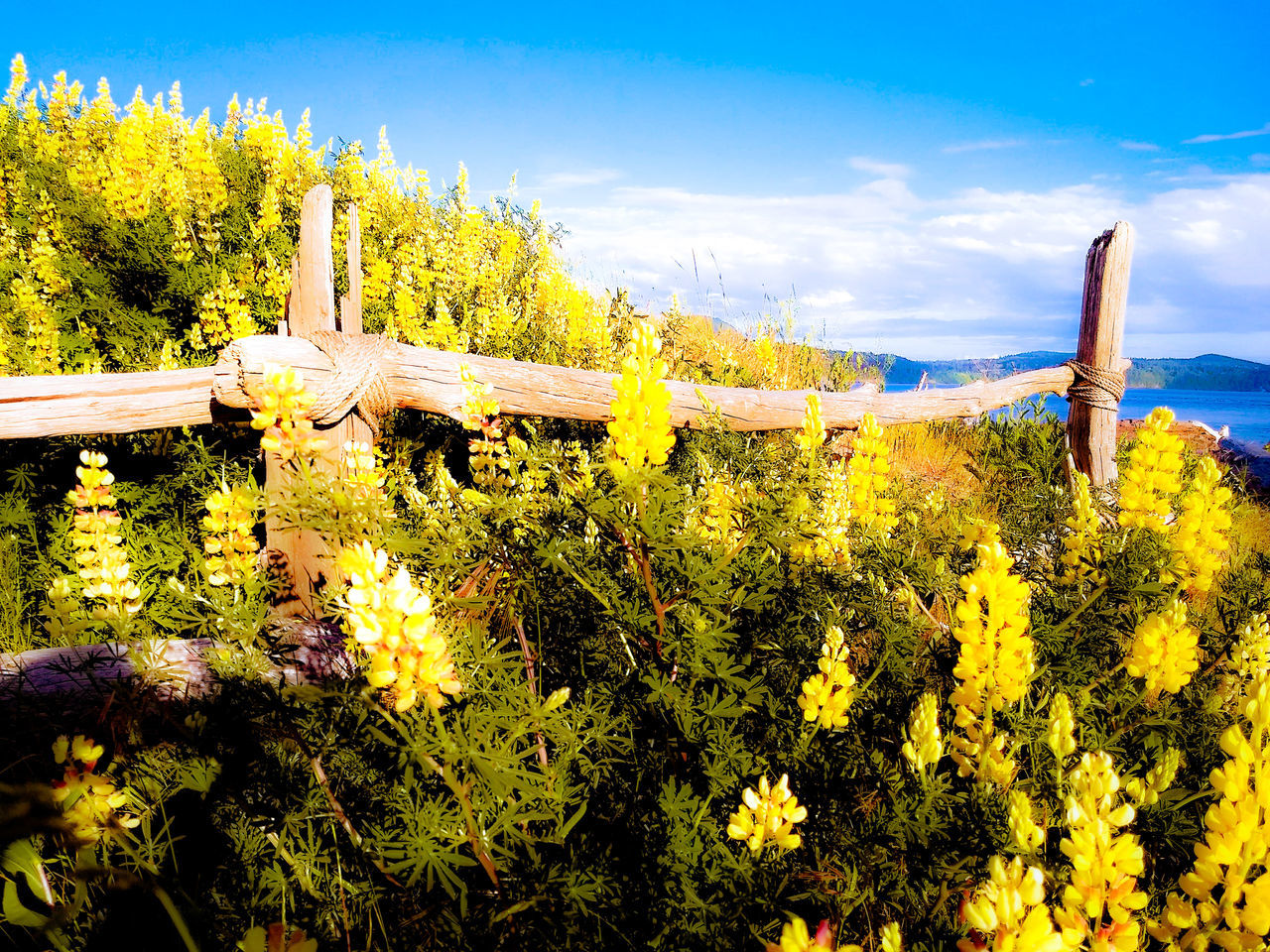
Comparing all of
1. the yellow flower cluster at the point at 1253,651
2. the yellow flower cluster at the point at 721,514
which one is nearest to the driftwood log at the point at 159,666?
the yellow flower cluster at the point at 721,514

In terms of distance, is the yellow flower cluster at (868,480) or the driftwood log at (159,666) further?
the yellow flower cluster at (868,480)

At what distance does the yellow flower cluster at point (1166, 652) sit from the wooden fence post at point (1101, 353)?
4110mm

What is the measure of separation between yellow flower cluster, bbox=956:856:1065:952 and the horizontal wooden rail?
1903 mm

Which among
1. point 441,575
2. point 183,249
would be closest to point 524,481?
point 441,575

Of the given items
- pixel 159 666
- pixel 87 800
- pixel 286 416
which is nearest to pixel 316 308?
pixel 286 416

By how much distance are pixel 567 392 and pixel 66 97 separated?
676 centimetres

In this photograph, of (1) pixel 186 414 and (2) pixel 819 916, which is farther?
(1) pixel 186 414

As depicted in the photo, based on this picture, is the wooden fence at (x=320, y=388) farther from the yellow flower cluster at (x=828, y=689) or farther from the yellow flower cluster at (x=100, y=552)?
the yellow flower cluster at (x=828, y=689)

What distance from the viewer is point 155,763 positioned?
1.75 metres

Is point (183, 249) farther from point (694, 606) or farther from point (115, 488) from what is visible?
point (694, 606)

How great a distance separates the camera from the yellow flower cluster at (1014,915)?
0.79m

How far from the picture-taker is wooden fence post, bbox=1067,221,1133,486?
5156 mm

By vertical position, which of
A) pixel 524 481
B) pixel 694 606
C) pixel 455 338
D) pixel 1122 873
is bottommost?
pixel 1122 873

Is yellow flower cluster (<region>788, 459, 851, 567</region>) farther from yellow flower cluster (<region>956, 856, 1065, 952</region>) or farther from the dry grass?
the dry grass
